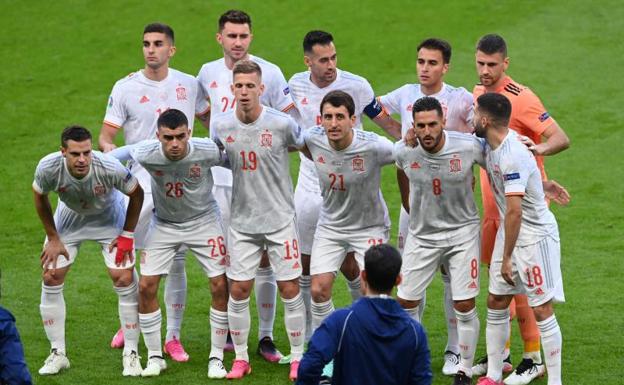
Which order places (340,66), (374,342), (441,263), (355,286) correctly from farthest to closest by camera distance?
(340,66), (355,286), (441,263), (374,342)

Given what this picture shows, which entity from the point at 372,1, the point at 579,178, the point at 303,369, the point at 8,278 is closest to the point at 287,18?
the point at 372,1

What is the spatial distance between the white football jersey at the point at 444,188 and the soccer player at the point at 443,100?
454 mm

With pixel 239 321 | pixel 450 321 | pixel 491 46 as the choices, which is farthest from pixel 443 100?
pixel 239 321

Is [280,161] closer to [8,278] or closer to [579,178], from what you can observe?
[8,278]

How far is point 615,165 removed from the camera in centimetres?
1493

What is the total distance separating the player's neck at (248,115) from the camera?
9.24m

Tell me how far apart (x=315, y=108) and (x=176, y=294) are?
1940 mm

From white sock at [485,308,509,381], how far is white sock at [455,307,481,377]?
0.36 feet

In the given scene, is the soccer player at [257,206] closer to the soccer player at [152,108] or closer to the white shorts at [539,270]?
the soccer player at [152,108]

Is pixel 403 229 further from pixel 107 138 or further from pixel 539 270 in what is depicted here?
pixel 107 138

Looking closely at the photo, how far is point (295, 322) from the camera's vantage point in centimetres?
947

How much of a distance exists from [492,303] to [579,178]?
6.10m

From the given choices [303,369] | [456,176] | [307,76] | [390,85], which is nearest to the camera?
[303,369]

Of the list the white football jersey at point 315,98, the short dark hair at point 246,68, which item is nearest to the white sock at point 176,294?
the white football jersey at point 315,98
